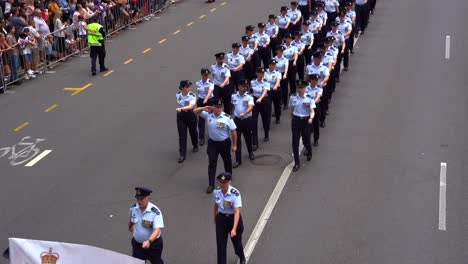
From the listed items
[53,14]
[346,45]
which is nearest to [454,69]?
[346,45]

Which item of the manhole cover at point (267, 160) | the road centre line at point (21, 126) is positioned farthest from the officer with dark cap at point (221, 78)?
the road centre line at point (21, 126)

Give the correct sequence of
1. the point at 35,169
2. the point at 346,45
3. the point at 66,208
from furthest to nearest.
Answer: the point at 346,45
the point at 35,169
the point at 66,208

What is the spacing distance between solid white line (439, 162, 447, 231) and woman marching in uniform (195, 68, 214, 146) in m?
5.02

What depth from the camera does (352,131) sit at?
15945 mm

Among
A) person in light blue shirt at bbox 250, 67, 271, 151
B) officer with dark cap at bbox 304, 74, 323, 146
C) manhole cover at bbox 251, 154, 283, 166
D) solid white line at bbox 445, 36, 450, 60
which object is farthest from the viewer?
solid white line at bbox 445, 36, 450, 60

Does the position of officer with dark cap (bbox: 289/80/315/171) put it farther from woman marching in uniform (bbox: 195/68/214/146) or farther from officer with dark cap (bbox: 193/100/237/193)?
woman marching in uniform (bbox: 195/68/214/146)

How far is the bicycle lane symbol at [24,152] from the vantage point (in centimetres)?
1448

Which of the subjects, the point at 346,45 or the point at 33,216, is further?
the point at 346,45

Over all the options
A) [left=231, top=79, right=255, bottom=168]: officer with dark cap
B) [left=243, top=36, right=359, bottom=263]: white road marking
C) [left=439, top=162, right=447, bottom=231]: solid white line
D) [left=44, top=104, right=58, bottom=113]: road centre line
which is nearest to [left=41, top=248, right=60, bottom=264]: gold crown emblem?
[left=243, top=36, right=359, bottom=263]: white road marking

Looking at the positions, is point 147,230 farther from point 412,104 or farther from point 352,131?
point 412,104

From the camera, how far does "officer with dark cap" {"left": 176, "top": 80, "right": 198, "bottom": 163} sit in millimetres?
14117

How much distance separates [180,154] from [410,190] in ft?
15.5

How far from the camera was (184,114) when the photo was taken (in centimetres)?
1430

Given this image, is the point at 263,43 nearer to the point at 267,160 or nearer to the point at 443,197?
the point at 267,160
